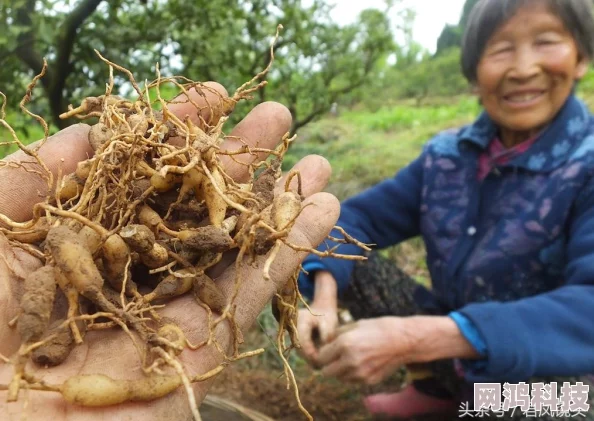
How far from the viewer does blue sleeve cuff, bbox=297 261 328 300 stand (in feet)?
6.70

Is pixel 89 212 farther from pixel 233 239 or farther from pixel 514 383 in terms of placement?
pixel 514 383

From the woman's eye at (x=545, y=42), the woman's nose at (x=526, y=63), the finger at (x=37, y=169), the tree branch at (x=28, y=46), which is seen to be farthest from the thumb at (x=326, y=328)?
the tree branch at (x=28, y=46)

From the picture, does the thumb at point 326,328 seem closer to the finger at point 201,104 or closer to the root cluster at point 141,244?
the root cluster at point 141,244

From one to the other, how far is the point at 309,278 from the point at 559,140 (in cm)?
105

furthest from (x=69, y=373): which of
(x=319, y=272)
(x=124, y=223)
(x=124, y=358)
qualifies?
(x=319, y=272)

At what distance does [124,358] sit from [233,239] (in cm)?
33

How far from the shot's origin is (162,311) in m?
1.16

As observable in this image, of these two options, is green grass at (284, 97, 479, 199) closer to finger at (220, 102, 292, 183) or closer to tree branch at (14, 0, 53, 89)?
tree branch at (14, 0, 53, 89)

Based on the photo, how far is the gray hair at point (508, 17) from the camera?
1784mm

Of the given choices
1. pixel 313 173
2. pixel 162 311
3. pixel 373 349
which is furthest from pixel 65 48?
pixel 373 349

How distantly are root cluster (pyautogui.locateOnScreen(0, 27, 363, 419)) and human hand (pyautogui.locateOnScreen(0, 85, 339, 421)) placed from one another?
29mm

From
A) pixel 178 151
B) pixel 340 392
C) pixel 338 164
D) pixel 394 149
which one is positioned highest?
pixel 394 149

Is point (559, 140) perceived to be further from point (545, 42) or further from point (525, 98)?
point (545, 42)

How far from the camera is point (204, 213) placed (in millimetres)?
1265
